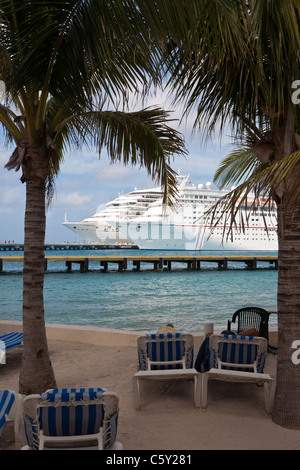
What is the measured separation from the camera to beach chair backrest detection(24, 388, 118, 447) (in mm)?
2568

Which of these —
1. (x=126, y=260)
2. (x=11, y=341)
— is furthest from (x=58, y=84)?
(x=126, y=260)

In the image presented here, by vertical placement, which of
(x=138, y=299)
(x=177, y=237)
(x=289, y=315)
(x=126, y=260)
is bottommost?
(x=138, y=299)

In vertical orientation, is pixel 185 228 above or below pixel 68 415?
above

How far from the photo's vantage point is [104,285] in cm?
3042

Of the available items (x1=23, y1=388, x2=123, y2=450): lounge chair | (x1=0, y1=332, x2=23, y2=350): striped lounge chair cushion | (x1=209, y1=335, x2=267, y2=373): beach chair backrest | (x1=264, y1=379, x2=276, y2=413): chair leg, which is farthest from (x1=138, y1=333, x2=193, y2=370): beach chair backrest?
(x1=0, y1=332, x2=23, y2=350): striped lounge chair cushion

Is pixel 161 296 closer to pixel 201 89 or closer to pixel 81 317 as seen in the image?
pixel 81 317

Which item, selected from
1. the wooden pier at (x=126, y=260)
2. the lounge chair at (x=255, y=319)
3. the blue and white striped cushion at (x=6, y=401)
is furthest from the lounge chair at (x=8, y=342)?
the wooden pier at (x=126, y=260)

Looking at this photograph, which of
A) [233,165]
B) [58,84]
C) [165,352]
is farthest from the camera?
[233,165]

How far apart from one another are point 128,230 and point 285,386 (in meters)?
66.9

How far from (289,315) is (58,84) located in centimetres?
280

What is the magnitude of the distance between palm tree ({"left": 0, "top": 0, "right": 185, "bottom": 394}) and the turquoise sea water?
8.74 meters

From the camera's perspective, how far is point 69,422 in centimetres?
257

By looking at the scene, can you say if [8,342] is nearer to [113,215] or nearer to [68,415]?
[68,415]

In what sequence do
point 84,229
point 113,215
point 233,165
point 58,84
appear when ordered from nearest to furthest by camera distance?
point 58,84, point 233,165, point 113,215, point 84,229
